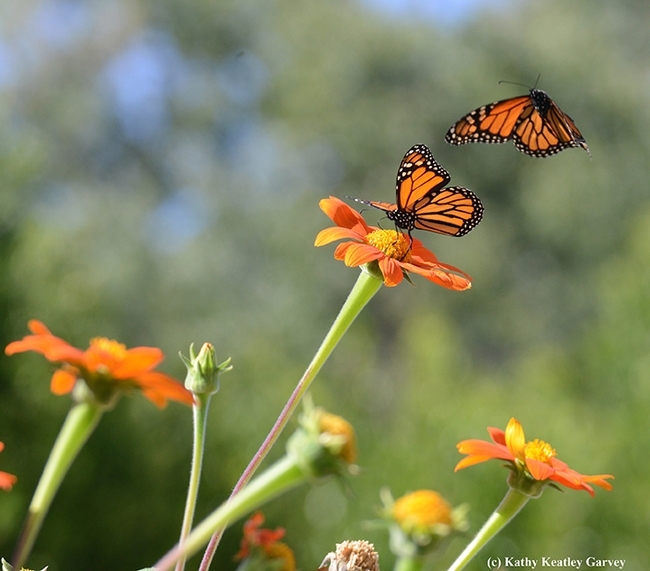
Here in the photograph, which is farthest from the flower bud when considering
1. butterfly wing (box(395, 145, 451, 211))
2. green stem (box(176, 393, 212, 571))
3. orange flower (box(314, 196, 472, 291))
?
butterfly wing (box(395, 145, 451, 211))

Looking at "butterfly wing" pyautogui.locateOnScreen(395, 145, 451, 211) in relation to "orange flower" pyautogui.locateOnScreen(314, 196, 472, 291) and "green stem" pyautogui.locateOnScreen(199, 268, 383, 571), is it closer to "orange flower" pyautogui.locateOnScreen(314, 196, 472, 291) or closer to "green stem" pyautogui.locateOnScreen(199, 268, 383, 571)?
"orange flower" pyautogui.locateOnScreen(314, 196, 472, 291)

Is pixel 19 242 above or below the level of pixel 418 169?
above

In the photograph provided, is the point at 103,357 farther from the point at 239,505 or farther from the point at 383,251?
the point at 383,251

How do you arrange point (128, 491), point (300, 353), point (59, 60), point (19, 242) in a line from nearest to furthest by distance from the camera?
point (19, 242), point (128, 491), point (300, 353), point (59, 60)

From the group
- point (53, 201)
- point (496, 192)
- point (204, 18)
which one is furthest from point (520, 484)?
point (204, 18)

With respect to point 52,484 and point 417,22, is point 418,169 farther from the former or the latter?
point 417,22
